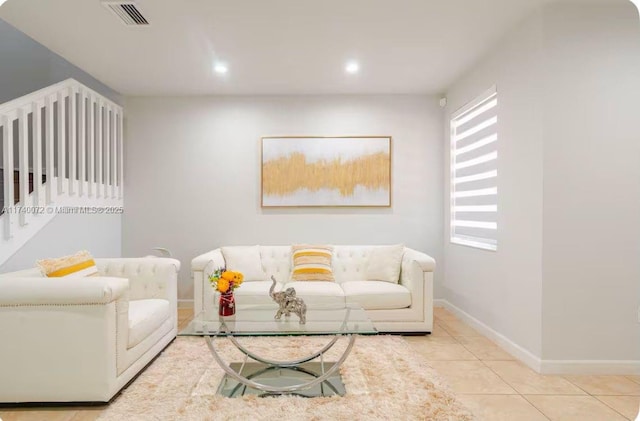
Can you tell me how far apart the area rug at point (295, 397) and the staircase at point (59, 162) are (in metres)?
1.66

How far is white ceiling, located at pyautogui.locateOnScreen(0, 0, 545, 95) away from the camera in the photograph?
2998 mm

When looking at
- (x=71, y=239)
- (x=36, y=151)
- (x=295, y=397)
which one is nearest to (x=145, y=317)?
(x=295, y=397)

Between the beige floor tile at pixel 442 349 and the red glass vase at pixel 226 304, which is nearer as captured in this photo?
the red glass vase at pixel 226 304

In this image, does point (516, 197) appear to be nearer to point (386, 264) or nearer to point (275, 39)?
point (386, 264)

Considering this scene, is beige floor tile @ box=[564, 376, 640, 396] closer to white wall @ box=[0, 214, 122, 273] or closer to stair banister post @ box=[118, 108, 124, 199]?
white wall @ box=[0, 214, 122, 273]

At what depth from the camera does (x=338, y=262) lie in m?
4.74

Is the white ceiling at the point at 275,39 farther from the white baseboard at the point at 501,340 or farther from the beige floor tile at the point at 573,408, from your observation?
the beige floor tile at the point at 573,408

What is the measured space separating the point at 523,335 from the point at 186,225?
399 cm

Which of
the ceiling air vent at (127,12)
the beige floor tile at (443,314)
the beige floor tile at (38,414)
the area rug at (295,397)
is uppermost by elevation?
the ceiling air vent at (127,12)

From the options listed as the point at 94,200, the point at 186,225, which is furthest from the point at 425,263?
the point at 94,200

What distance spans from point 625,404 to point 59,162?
16.2ft

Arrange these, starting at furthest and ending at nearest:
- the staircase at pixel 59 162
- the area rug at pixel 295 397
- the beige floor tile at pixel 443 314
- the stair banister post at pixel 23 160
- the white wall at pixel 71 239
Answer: the beige floor tile at pixel 443 314 < the white wall at pixel 71 239 < the stair banister post at pixel 23 160 < the staircase at pixel 59 162 < the area rug at pixel 295 397

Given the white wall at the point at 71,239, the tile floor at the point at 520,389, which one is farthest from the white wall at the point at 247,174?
the tile floor at the point at 520,389

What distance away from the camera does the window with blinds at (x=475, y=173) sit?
3.89 meters
